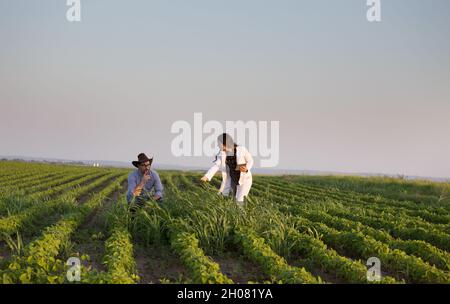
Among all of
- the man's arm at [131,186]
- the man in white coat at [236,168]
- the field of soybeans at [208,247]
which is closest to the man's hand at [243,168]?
the man in white coat at [236,168]

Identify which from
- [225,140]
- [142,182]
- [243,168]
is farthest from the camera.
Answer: [243,168]

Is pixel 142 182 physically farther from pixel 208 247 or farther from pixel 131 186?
pixel 208 247

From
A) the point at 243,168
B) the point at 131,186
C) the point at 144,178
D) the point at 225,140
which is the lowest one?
the point at 131,186

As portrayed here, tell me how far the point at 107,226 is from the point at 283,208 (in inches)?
204

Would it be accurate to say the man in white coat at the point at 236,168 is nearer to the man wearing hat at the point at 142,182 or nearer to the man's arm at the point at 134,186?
the man wearing hat at the point at 142,182

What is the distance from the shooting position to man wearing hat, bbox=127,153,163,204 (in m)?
9.19

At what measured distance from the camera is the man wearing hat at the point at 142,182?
919 cm

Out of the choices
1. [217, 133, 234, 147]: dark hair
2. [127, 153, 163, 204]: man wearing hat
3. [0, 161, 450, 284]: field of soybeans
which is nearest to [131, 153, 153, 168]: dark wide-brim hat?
[127, 153, 163, 204]: man wearing hat

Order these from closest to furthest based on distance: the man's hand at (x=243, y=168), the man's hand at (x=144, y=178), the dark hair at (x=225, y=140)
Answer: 1. the dark hair at (x=225, y=140)
2. the man's hand at (x=144, y=178)
3. the man's hand at (x=243, y=168)

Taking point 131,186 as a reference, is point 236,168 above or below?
above

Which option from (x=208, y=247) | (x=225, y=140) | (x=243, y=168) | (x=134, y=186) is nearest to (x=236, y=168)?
(x=243, y=168)

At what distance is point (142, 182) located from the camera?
9266 mm

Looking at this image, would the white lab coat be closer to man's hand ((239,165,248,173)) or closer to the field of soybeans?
man's hand ((239,165,248,173))
